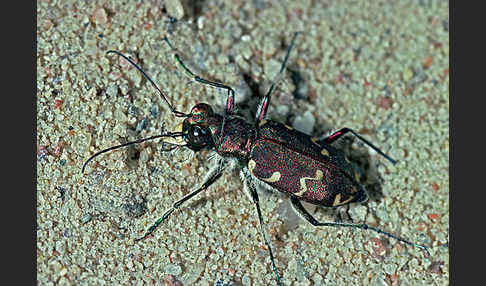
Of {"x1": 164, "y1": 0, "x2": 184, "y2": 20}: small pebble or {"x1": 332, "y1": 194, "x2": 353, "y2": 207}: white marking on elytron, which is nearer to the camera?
{"x1": 332, "y1": 194, "x2": 353, "y2": 207}: white marking on elytron

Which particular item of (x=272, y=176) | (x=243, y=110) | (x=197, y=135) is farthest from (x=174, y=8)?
(x=272, y=176)

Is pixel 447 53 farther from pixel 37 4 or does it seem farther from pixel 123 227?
pixel 37 4

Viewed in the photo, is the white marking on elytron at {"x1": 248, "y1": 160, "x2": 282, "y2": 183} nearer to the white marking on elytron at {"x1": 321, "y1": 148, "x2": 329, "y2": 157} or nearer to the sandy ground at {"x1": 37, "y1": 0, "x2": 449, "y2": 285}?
the sandy ground at {"x1": 37, "y1": 0, "x2": 449, "y2": 285}

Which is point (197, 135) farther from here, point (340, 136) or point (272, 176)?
point (340, 136)

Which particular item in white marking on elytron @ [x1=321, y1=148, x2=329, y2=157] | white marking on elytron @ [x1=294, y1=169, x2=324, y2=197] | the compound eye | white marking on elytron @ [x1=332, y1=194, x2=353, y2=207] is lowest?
white marking on elytron @ [x1=332, y1=194, x2=353, y2=207]

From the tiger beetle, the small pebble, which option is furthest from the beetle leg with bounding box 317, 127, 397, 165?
the small pebble

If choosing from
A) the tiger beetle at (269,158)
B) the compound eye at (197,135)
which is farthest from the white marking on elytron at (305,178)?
the compound eye at (197,135)

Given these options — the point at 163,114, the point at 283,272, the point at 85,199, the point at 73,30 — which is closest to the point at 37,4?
the point at 73,30
